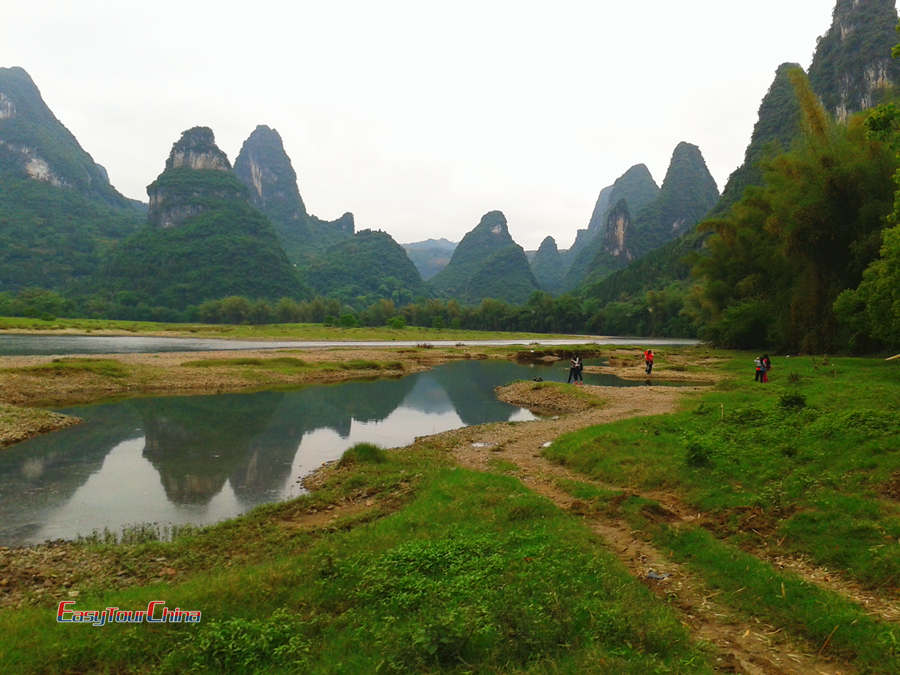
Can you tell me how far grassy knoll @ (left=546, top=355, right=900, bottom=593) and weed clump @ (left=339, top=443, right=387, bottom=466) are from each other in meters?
6.73

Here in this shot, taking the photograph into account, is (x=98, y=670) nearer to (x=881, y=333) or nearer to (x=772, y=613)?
(x=772, y=613)

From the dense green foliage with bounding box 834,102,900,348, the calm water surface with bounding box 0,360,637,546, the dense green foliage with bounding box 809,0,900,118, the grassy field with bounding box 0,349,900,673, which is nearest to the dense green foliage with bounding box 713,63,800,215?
the dense green foliage with bounding box 809,0,900,118

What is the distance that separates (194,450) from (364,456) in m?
9.12

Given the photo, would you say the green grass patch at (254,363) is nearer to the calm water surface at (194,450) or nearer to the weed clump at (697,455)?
the calm water surface at (194,450)

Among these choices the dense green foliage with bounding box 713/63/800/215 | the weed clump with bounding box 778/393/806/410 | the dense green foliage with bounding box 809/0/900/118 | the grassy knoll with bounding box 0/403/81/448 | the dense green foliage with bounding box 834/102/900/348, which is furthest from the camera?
the dense green foliage with bounding box 713/63/800/215

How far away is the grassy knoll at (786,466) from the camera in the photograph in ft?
29.3

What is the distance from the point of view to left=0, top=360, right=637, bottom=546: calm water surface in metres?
15.0

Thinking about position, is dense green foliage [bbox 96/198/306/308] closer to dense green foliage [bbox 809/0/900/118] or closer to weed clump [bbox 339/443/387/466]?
weed clump [bbox 339/443/387/466]

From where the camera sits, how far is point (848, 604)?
6.98m

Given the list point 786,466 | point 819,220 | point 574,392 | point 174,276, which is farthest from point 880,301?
point 174,276

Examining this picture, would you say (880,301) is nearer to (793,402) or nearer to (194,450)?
(793,402)

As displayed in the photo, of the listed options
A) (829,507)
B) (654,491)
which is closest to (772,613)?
(829,507)

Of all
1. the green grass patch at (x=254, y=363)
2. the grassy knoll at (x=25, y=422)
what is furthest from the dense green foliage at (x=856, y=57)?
the grassy knoll at (x=25, y=422)

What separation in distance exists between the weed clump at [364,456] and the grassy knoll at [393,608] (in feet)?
23.4
